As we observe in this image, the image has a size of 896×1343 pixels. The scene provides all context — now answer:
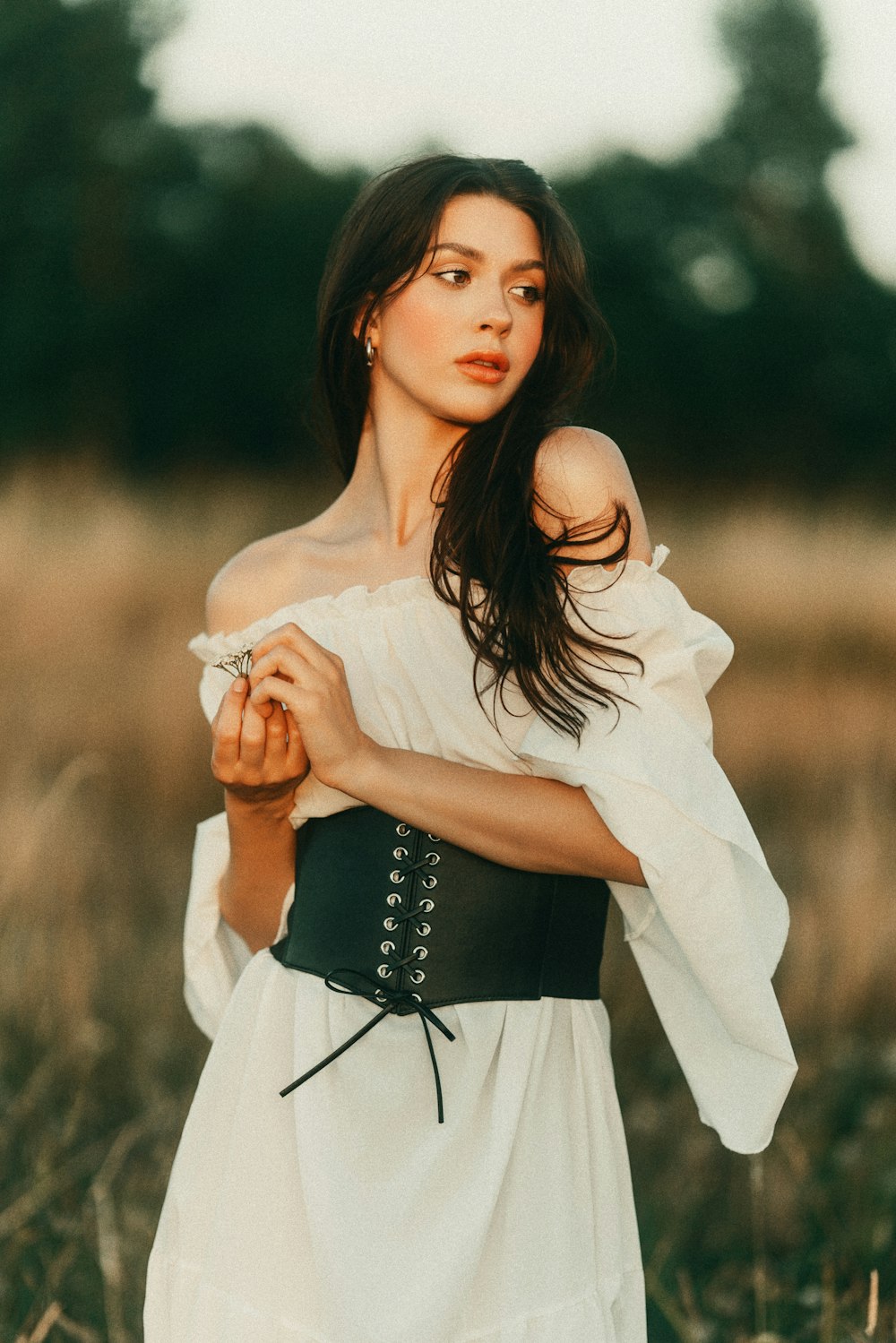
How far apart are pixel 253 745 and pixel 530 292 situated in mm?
732

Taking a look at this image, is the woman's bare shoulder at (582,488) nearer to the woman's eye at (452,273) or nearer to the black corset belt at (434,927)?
the woman's eye at (452,273)

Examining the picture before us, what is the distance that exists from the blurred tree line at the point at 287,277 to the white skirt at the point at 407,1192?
11430mm

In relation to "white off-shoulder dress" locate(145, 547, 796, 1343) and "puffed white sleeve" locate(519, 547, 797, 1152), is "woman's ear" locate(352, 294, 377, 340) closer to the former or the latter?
"white off-shoulder dress" locate(145, 547, 796, 1343)

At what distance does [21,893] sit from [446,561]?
3268mm

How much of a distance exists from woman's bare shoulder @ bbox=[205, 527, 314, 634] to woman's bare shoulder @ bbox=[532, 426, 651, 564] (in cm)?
41

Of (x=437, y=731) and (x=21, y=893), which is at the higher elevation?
(x=437, y=731)

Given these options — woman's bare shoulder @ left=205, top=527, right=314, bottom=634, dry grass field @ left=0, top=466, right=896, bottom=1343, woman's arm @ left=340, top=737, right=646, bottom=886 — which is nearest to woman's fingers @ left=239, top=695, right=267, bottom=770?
woman's arm @ left=340, top=737, right=646, bottom=886

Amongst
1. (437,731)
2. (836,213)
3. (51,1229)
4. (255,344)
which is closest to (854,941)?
(51,1229)

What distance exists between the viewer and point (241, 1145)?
197 centimetres

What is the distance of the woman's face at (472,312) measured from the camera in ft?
6.59

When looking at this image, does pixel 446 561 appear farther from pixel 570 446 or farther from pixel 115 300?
pixel 115 300

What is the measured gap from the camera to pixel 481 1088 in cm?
187

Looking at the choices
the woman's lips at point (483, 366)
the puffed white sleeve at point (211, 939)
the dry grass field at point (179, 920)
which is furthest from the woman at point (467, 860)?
the dry grass field at point (179, 920)

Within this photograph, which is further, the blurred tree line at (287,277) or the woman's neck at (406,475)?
the blurred tree line at (287,277)
